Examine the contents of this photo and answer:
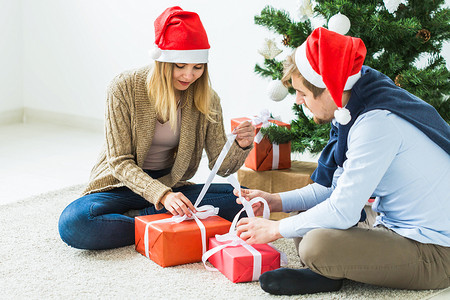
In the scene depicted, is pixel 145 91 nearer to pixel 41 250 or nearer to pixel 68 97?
pixel 41 250

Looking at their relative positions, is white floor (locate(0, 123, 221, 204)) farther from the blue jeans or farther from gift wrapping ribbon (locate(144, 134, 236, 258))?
gift wrapping ribbon (locate(144, 134, 236, 258))

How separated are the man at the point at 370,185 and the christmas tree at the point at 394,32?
0.49 m

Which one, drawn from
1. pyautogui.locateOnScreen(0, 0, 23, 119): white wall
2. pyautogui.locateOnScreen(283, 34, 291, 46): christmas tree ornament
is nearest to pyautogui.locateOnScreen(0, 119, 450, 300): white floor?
pyautogui.locateOnScreen(0, 0, 23, 119): white wall

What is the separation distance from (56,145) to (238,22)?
1.34 meters

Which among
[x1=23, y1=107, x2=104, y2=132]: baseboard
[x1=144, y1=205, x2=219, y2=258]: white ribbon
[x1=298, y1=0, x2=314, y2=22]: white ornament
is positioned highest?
[x1=298, y1=0, x2=314, y2=22]: white ornament

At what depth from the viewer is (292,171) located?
101 inches

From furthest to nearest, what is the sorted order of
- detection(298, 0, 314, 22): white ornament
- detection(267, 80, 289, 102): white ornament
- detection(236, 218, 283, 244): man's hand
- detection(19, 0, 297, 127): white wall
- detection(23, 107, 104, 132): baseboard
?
detection(23, 107, 104, 132): baseboard
detection(19, 0, 297, 127): white wall
detection(267, 80, 289, 102): white ornament
detection(298, 0, 314, 22): white ornament
detection(236, 218, 283, 244): man's hand

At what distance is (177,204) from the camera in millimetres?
2025

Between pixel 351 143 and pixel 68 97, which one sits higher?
pixel 351 143

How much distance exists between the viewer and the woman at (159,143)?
210 cm

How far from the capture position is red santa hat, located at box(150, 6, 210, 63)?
6.83 ft

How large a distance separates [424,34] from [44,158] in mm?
2217

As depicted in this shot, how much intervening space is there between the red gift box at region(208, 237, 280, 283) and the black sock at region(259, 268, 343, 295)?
7cm

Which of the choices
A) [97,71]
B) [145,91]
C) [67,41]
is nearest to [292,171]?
[145,91]
